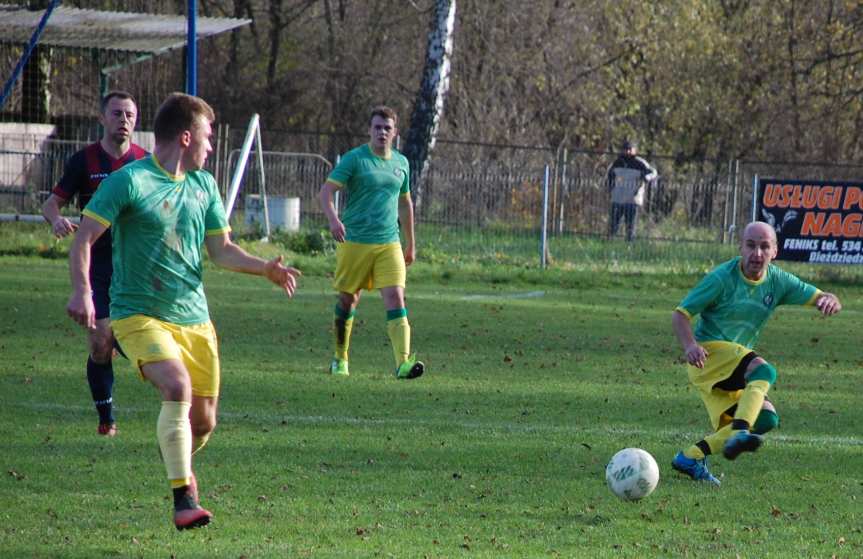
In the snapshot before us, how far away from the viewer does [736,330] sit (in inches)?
297

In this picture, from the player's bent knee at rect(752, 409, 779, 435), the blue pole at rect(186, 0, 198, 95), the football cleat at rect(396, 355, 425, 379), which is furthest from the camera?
the blue pole at rect(186, 0, 198, 95)

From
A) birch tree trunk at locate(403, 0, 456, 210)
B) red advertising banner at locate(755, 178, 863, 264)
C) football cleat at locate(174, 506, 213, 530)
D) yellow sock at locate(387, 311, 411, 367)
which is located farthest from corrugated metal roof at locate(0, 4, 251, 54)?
football cleat at locate(174, 506, 213, 530)

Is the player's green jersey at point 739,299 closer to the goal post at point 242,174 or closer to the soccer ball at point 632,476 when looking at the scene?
the soccer ball at point 632,476

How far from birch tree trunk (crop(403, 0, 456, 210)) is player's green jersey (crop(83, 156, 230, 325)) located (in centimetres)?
1748

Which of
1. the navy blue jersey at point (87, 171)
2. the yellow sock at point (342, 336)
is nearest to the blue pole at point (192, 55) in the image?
the yellow sock at point (342, 336)

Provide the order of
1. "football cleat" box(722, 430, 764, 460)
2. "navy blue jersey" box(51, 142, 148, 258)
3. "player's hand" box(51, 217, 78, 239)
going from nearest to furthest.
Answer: "football cleat" box(722, 430, 764, 460), "player's hand" box(51, 217, 78, 239), "navy blue jersey" box(51, 142, 148, 258)

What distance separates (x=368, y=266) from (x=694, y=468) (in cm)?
433

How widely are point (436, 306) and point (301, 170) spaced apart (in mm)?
7051

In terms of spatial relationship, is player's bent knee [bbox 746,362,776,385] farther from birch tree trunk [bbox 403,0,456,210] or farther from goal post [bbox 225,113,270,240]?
birch tree trunk [bbox 403,0,456,210]

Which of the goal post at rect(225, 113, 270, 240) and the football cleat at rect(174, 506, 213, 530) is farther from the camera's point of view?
the goal post at rect(225, 113, 270, 240)

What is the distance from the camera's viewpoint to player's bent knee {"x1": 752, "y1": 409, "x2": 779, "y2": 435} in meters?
7.29

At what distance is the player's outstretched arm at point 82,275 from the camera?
5.52m

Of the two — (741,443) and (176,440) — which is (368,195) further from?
(176,440)

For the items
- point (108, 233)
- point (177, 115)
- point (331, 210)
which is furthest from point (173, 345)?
point (331, 210)
